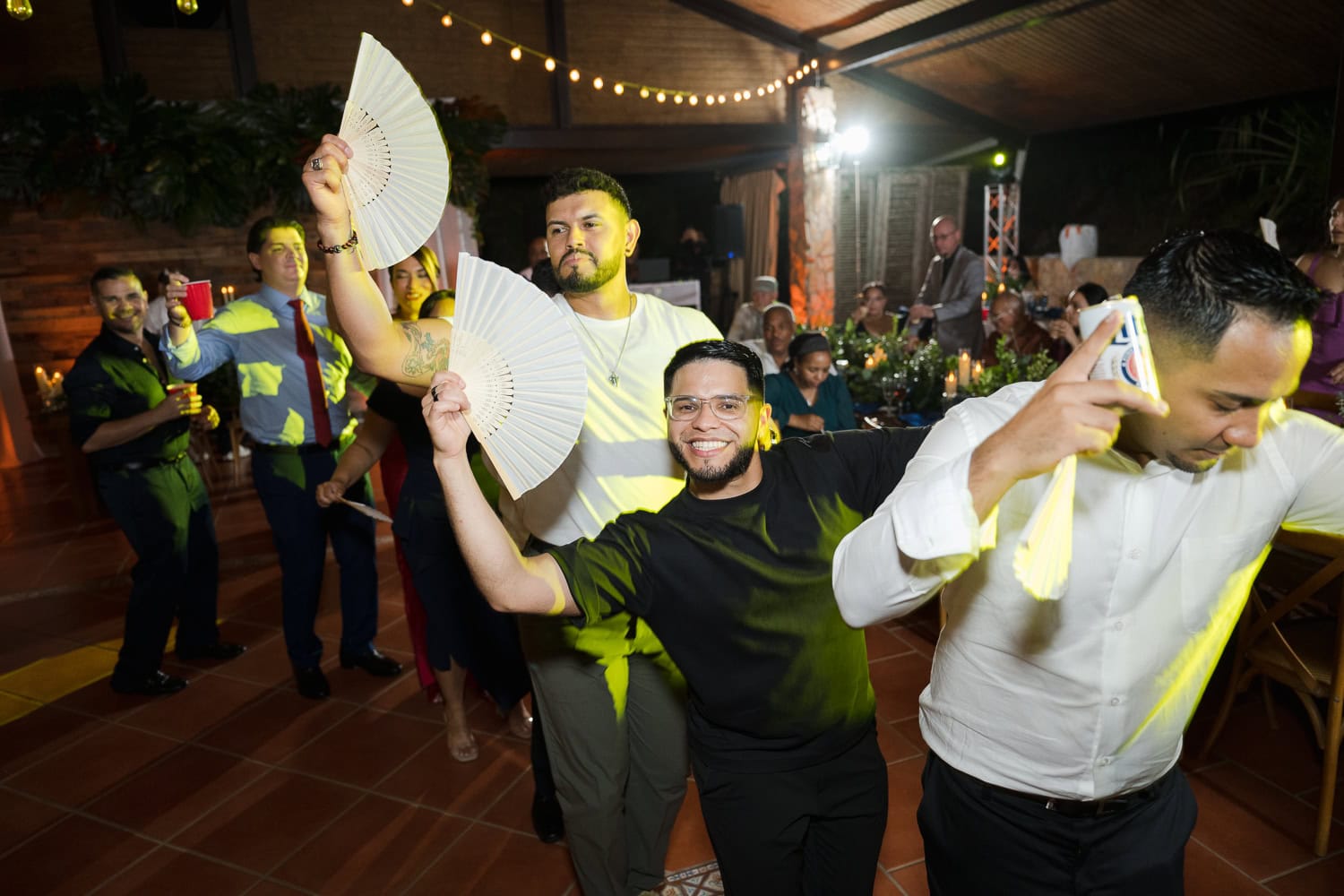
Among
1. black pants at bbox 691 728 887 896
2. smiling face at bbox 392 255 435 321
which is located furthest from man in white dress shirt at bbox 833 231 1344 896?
smiling face at bbox 392 255 435 321

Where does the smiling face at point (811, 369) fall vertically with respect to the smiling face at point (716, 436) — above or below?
below

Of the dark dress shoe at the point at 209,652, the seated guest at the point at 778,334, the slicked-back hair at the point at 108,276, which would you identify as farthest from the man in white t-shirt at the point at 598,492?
the seated guest at the point at 778,334

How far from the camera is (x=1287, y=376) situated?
41.7 inches

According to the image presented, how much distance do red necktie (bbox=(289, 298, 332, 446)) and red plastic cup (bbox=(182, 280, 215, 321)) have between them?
0.32 meters

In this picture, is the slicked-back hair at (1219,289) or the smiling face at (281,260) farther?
the smiling face at (281,260)

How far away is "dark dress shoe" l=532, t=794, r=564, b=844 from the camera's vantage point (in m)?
2.70

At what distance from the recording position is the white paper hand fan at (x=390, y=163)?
1.65m

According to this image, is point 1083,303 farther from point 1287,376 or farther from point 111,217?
point 111,217

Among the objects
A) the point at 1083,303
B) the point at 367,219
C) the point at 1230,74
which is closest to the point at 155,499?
the point at 367,219

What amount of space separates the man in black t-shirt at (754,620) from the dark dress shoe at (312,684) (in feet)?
7.93

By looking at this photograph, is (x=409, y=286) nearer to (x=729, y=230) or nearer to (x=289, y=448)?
(x=289, y=448)

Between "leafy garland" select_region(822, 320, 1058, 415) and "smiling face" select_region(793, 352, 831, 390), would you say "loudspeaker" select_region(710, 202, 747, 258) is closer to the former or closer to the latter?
"leafy garland" select_region(822, 320, 1058, 415)

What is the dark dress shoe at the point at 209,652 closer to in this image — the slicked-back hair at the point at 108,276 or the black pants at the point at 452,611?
the black pants at the point at 452,611

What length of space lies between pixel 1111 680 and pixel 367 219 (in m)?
1.57
